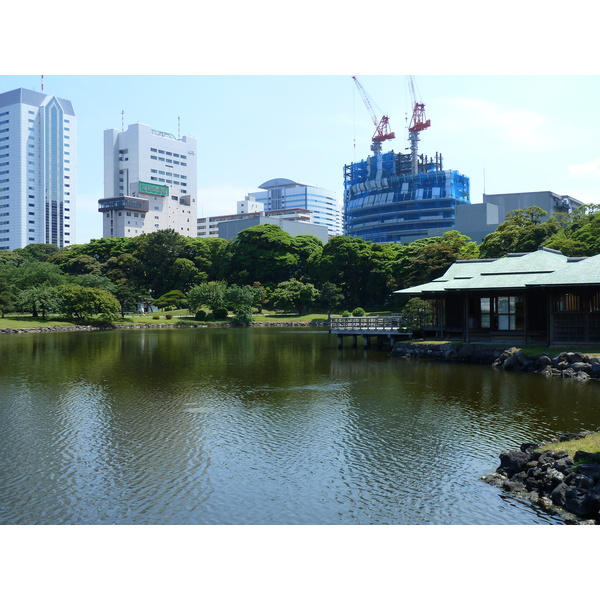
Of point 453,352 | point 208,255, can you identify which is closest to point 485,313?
point 453,352

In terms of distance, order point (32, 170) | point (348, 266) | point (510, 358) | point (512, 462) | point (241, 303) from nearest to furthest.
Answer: point (512, 462)
point (510, 358)
point (241, 303)
point (348, 266)
point (32, 170)

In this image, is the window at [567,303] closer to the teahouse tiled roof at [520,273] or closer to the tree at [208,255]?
the teahouse tiled roof at [520,273]

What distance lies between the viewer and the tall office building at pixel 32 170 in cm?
15362

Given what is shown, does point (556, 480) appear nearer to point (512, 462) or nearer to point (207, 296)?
point (512, 462)

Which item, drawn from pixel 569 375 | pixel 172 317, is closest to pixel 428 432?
pixel 569 375

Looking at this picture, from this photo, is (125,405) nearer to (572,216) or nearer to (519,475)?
(519,475)

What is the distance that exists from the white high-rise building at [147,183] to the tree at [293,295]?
236 ft

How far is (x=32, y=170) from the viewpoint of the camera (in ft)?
515

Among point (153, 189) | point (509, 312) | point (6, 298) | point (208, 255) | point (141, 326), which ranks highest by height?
point (153, 189)

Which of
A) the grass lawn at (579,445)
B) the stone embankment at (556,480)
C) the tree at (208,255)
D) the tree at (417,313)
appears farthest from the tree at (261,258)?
the stone embankment at (556,480)

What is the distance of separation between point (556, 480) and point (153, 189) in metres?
144

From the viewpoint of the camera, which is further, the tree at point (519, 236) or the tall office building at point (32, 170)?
the tall office building at point (32, 170)

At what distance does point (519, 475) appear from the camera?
36.8 feet

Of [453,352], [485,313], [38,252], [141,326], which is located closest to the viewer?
[453,352]
